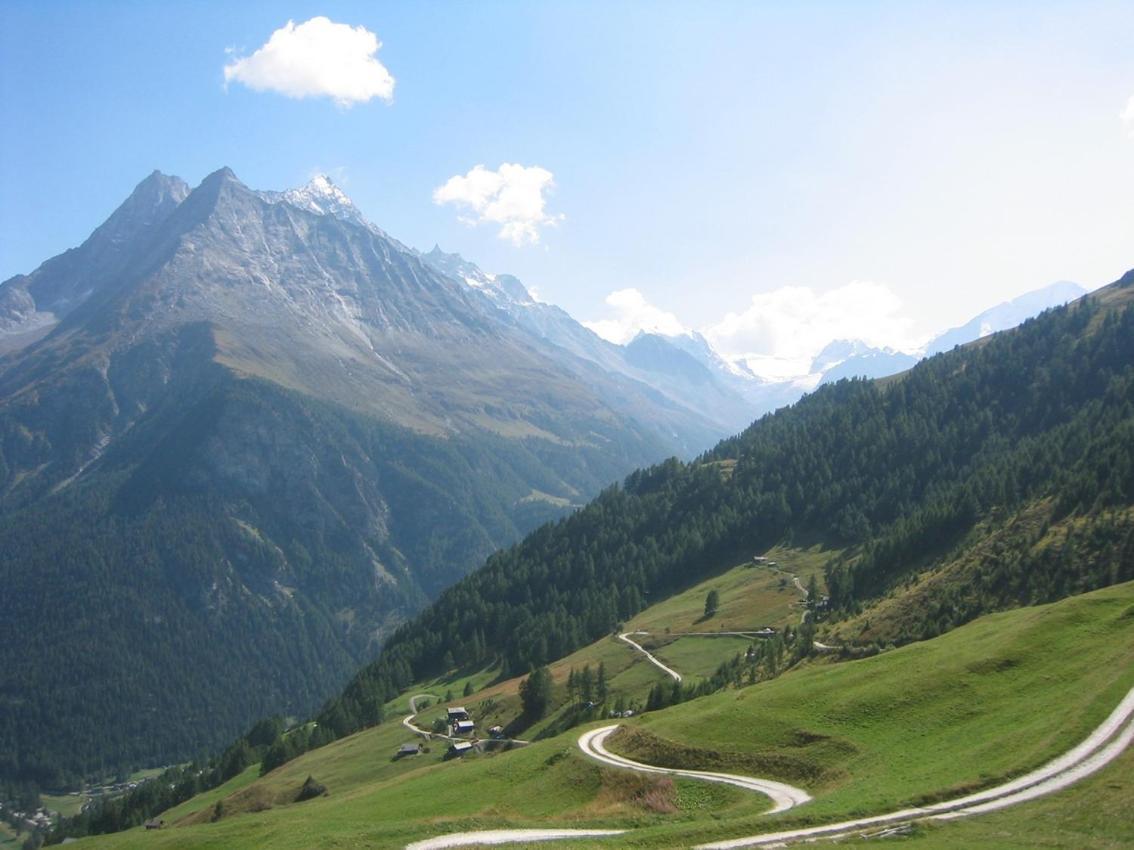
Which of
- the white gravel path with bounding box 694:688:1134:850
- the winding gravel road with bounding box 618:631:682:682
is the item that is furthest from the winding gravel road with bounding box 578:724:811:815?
the winding gravel road with bounding box 618:631:682:682

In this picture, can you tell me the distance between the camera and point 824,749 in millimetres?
58594

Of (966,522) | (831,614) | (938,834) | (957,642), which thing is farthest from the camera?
(966,522)

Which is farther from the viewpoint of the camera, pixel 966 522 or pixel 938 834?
pixel 966 522

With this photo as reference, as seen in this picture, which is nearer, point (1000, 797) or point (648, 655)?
point (1000, 797)

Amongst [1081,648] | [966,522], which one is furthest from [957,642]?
[966,522]

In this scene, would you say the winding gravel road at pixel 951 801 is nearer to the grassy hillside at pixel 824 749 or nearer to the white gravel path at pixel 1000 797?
the white gravel path at pixel 1000 797

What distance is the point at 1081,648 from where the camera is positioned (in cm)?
6450

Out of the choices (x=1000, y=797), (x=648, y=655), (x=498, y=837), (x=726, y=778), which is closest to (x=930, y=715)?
(x=1000, y=797)

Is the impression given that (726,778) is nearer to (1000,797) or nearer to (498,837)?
(498,837)

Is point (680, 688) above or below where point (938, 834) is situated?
below

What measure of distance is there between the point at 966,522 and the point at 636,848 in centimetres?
13813

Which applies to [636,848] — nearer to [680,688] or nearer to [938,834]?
[938,834]

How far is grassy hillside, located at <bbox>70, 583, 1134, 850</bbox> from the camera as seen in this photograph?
49500 mm

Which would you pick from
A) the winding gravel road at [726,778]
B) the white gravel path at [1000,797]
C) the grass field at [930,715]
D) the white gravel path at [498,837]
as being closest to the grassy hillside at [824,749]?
the grass field at [930,715]
